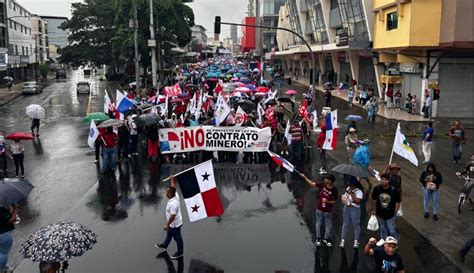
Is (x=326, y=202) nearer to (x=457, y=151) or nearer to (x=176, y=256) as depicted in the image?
(x=176, y=256)

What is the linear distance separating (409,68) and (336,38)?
18400 millimetres

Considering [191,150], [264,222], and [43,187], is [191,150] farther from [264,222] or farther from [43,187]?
[264,222]

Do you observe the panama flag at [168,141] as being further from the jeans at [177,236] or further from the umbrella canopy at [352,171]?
the umbrella canopy at [352,171]

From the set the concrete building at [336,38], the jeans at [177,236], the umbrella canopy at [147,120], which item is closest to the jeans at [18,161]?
the umbrella canopy at [147,120]

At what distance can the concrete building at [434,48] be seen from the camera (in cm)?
2561

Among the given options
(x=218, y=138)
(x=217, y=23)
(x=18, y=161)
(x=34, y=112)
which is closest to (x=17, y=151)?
(x=18, y=161)

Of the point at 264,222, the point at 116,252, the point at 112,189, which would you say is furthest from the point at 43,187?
the point at 264,222

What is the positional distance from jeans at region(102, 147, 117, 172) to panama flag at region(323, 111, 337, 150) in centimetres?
656

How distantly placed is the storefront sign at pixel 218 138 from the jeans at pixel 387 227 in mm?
7669

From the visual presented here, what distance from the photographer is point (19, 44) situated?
74.9m

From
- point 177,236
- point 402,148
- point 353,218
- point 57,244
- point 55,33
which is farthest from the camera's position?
point 55,33

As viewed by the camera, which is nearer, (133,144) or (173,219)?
(173,219)

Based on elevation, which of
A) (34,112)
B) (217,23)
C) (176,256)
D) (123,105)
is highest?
(217,23)

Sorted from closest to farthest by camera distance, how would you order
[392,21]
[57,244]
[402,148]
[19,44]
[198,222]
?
[57,244]
[198,222]
[402,148]
[392,21]
[19,44]
